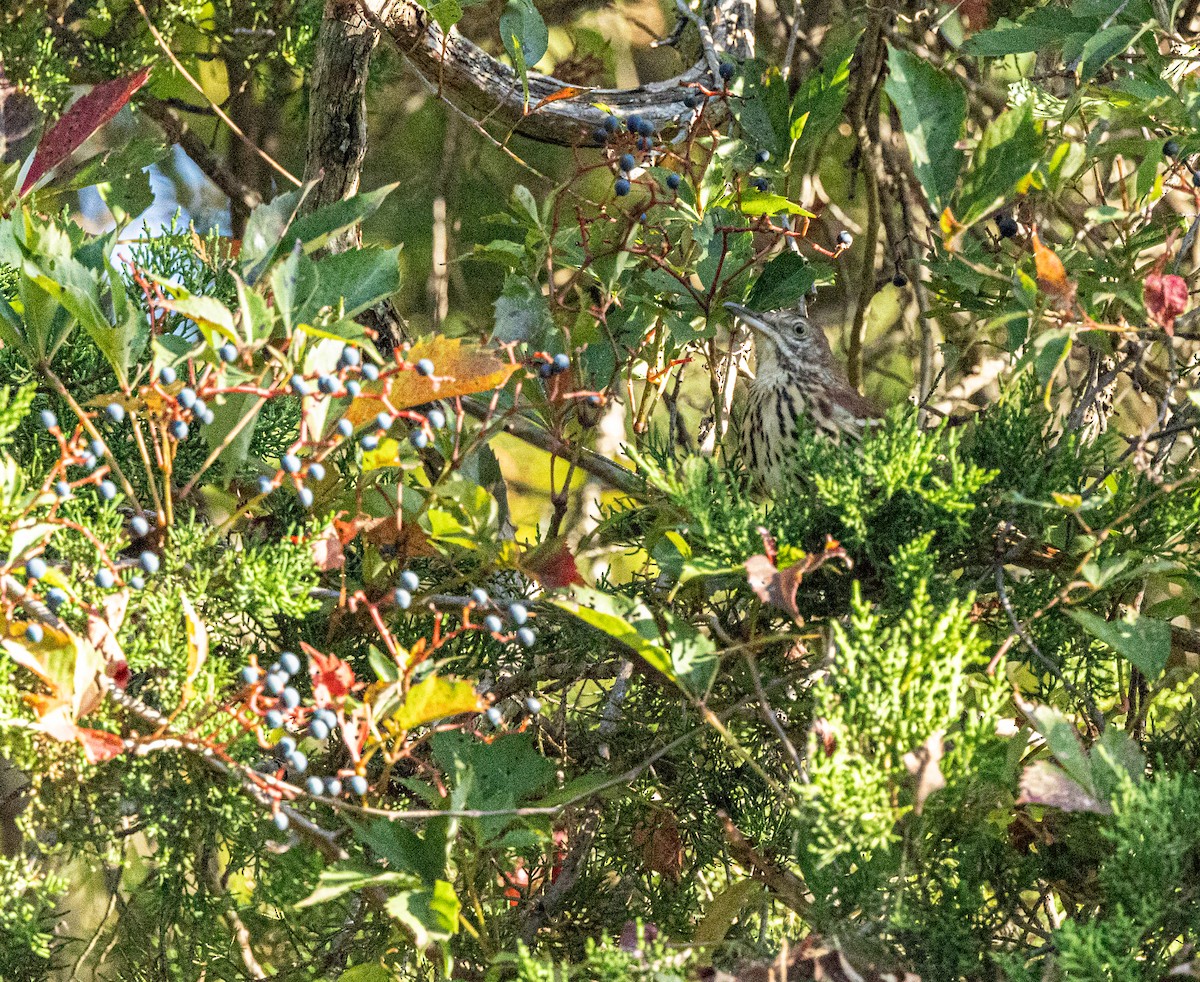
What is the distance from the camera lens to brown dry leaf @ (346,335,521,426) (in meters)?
1.25

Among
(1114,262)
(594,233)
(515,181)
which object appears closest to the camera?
(1114,262)

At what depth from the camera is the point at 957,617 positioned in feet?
3.70

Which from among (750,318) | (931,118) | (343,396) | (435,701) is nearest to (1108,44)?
(931,118)

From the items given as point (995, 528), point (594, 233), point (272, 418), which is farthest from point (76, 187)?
point (995, 528)

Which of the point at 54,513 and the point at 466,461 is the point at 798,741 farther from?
the point at 54,513

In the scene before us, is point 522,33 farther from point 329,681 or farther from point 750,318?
point 329,681

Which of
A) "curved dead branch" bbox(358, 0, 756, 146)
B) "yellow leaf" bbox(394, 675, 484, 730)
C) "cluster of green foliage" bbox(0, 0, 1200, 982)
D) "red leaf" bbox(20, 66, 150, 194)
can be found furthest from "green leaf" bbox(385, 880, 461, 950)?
"curved dead branch" bbox(358, 0, 756, 146)

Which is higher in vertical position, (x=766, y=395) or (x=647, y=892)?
(x=766, y=395)

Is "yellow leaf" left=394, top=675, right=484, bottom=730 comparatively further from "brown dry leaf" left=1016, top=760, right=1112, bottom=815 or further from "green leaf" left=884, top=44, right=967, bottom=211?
"green leaf" left=884, top=44, right=967, bottom=211

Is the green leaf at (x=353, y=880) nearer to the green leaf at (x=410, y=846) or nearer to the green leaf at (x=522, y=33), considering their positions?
the green leaf at (x=410, y=846)

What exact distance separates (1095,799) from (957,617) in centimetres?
18

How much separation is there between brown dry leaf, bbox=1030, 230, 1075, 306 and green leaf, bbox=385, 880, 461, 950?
0.73 meters

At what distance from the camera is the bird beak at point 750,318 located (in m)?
1.67

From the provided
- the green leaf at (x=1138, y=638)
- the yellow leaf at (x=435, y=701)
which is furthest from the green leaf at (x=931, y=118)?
the yellow leaf at (x=435, y=701)
